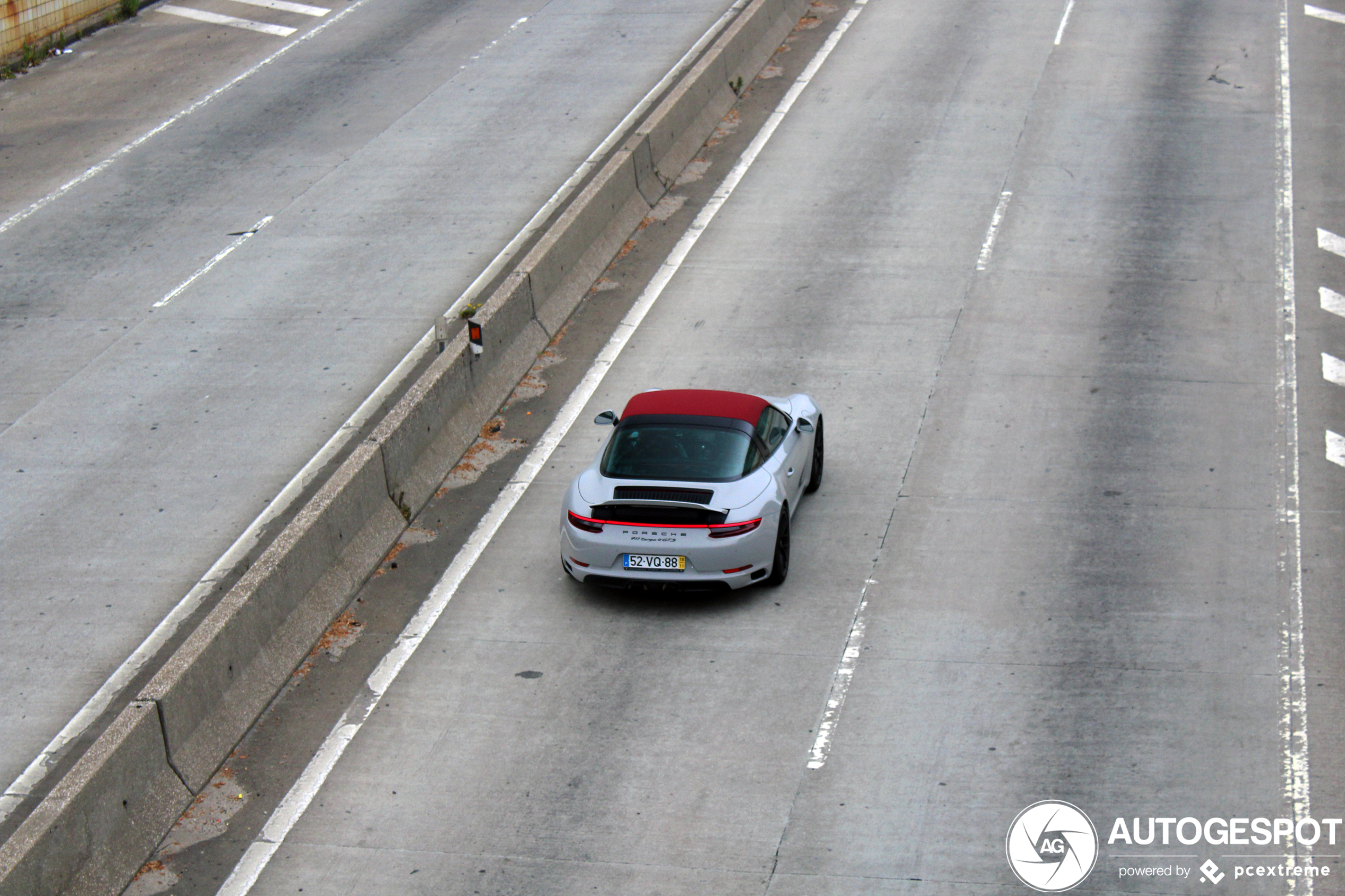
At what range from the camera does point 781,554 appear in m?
12.5

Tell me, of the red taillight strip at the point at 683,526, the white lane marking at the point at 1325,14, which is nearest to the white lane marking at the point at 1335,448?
the red taillight strip at the point at 683,526

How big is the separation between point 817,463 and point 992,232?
6.85m

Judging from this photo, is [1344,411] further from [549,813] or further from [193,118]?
[193,118]

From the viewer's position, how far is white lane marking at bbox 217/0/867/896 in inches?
392

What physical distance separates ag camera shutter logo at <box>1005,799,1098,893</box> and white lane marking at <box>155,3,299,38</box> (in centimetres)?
2387

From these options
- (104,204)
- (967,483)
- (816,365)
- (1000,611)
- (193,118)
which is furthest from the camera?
(193,118)

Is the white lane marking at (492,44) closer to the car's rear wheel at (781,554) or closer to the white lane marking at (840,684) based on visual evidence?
the car's rear wheel at (781,554)

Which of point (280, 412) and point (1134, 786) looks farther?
point (280, 412)

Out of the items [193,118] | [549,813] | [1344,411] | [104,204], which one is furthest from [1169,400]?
[193,118]

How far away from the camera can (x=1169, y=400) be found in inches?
607

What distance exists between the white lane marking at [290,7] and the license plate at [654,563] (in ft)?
70.4

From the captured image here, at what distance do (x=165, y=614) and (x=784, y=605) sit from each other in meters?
5.01

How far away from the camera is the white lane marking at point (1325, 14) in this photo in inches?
1068

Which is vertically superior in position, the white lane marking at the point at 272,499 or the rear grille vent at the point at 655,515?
the rear grille vent at the point at 655,515
